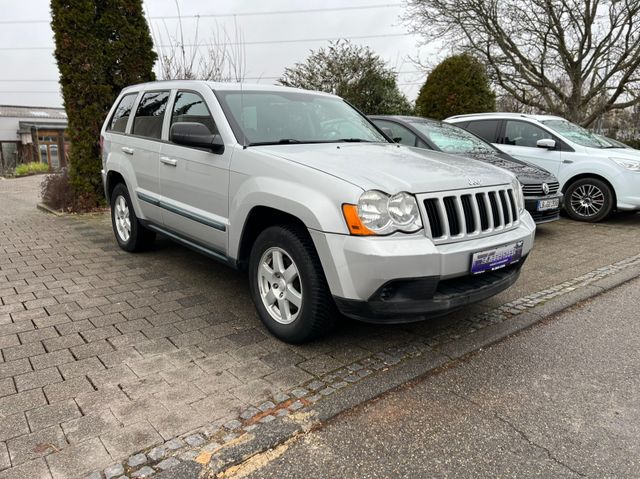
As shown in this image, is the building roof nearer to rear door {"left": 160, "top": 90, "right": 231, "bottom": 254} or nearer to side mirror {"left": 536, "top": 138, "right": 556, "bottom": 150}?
side mirror {"left": 536, "top": 138, "right": 556, "bottom": 150}

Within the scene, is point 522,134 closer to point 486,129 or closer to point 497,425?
point 486,129

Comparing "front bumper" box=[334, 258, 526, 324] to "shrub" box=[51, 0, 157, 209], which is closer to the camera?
"front bumper" box=[334, 258, 526, 324]

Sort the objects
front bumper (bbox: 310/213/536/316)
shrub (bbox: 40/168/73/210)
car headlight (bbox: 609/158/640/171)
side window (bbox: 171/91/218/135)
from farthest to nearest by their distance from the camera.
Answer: shrub (bbox: 40/168/73/210) < car headlight (bbox: 609/158/640/171) < side window (bbox: 171/91/218/135) < front bumper (bbox: 310/213/536/316)

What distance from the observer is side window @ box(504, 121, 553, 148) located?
8383 mm

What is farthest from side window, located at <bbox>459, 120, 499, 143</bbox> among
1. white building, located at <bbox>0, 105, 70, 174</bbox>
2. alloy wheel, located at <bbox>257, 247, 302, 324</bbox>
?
white building, located at <bbox>0, 105, 70, 174</bbox>

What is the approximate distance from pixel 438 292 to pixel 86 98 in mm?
7756

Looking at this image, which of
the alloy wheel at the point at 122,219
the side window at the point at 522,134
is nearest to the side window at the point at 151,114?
the alloy wheel at the point at 122,219

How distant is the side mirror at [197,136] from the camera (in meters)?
3.69

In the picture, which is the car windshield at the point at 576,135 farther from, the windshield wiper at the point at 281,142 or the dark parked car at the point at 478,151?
the windshield wiper at the point at 281,142

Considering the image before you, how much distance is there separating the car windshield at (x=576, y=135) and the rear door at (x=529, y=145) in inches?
9.2

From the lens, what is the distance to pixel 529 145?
27.7 ft

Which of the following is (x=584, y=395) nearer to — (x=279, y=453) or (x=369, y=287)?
(x=369, y=287)

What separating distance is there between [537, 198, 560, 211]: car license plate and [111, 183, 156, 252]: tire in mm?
4756

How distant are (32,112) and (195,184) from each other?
41.9m
